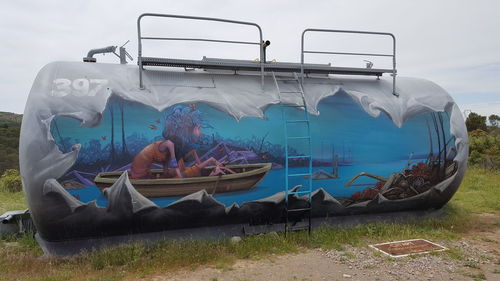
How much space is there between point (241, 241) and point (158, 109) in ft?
9.74

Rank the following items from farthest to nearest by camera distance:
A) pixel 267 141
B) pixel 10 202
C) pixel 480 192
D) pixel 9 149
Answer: pixel 9 149
pixel 480 192
pixel 10 202
pixel 267 141

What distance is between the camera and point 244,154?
683 centimetres

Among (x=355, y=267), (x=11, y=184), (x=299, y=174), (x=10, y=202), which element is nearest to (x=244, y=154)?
(x=299, y=174)

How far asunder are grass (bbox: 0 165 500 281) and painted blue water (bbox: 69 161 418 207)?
0.80 metres

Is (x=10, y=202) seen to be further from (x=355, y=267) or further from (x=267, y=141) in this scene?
(x=355, y=267)

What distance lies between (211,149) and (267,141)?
3.76 ft

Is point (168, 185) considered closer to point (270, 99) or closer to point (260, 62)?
point (270, 99)

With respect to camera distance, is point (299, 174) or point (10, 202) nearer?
point (299, 174)

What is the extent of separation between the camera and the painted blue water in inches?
242

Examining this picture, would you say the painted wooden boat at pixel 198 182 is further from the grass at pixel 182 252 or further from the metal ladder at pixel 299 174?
the grass at pixel 182 252

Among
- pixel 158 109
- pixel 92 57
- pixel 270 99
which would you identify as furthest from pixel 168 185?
pixel 92 57

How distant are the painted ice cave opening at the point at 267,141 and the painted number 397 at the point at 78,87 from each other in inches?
14.8

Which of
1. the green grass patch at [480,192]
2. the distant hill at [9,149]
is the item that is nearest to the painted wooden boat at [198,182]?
the green grass patch at [480,192]

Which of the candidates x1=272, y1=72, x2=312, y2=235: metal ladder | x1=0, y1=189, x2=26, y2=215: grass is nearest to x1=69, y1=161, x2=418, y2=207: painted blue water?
x1=272, y1=72, x2=312, y2=235: metal ladder
